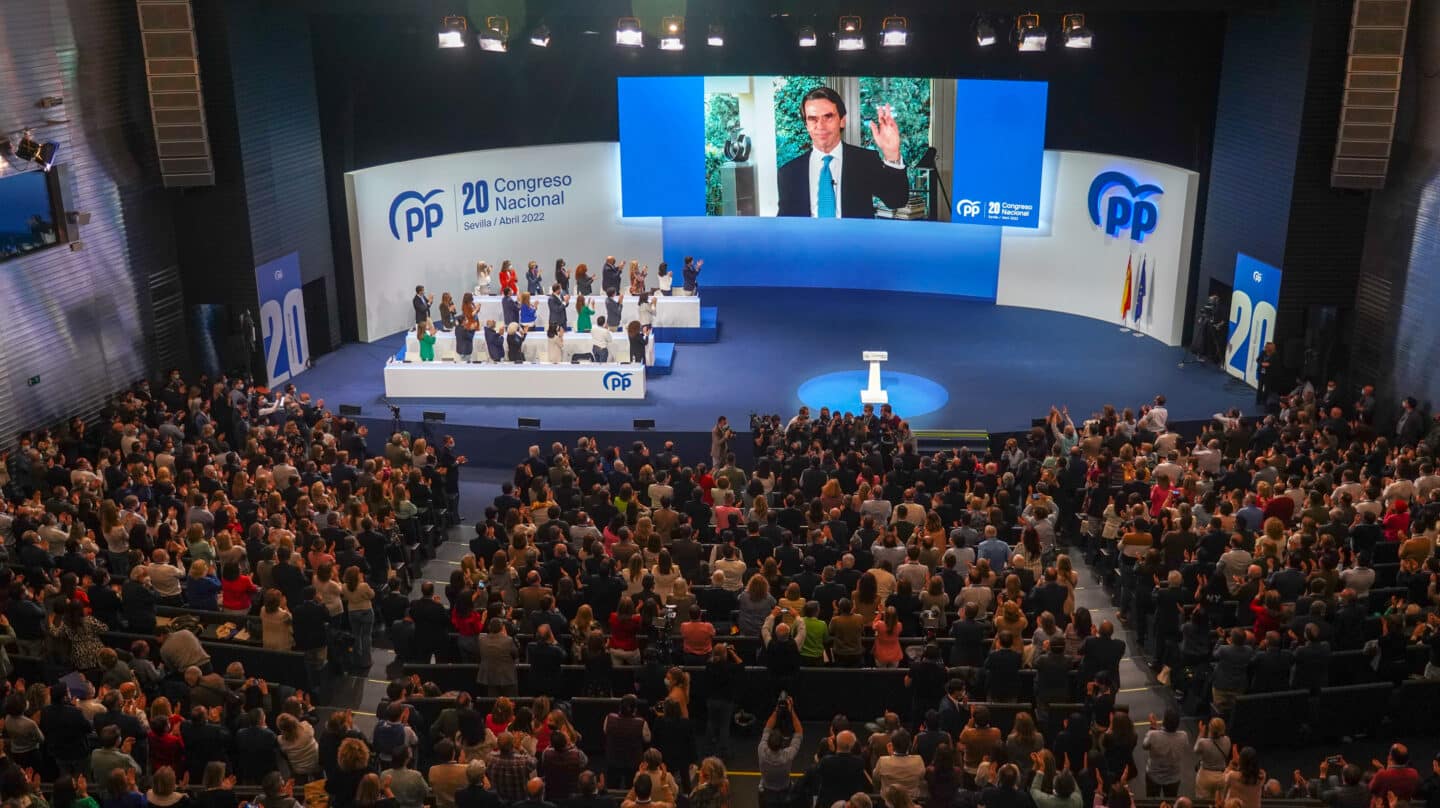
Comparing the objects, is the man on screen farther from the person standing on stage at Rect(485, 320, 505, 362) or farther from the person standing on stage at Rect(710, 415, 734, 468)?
the person standing on stage at Rect(710, 415, 734, 468)

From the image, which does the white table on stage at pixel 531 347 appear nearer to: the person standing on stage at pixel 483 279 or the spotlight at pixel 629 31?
the person standing on stage at pixel 483 279

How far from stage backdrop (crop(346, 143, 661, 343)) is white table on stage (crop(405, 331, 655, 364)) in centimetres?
266

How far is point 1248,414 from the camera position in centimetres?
1909

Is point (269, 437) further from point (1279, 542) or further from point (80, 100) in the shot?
point (1279, 542)

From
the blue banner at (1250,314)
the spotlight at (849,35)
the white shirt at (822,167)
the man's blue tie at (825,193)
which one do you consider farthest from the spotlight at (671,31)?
the blue banner at (1250,314)

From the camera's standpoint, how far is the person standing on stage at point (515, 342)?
20297 mm

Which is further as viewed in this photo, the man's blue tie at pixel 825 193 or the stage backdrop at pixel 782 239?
the man's blue tie at pixel 825 193

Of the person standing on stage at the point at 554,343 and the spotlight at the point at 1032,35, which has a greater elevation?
the spotlight at the point at 1032,35

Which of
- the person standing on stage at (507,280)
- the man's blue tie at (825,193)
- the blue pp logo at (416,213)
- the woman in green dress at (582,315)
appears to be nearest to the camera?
the woman in green dress at (582,315)

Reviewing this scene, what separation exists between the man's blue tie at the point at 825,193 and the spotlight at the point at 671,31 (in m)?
5.49

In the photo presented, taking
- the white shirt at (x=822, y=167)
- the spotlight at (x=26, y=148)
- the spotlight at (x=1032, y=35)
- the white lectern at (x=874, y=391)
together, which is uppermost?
the spotlight at (x=1032, y=35)

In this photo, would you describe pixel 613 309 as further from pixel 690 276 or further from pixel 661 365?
pixel 690 276

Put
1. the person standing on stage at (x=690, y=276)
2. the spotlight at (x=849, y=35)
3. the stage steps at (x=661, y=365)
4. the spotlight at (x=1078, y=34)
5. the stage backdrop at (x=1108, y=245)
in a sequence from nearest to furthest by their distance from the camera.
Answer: the spotlight at (x=1078, y=34) → the spotlight at (x=849, y=35) → the stage steps at (x=661, y=365) → the stage backdrop at (x=1108, y=245) → the person standing on stage at (x=690, y=276)

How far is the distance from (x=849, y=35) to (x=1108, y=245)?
24.7 feet
